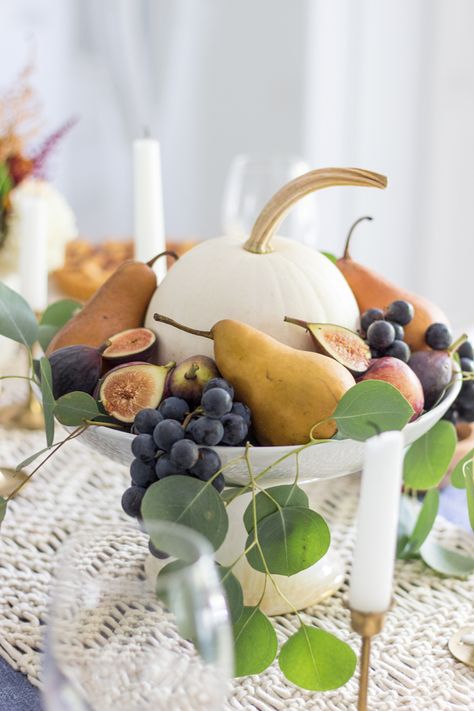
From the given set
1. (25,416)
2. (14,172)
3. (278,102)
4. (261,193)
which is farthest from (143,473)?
(278,102)

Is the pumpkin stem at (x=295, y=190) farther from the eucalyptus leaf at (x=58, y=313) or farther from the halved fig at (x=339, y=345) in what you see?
the eucalyptus leaf at (x=58, y=313)

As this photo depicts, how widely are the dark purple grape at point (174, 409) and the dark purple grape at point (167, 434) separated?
0.07ft

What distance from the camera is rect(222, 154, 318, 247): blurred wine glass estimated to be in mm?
1458

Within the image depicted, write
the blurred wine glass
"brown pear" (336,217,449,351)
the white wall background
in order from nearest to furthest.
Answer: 1. "brown pear" (336,217,449,351)
2. the blurred wine glass
3. the white wall background

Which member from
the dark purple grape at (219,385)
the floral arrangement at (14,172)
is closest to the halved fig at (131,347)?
the dark purple grape at (219,385)

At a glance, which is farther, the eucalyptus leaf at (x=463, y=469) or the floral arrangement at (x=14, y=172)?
the floral arrangement at (x=14, y=172)

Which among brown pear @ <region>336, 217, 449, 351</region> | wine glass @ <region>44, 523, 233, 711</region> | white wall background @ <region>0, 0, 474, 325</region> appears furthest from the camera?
white wall background @ <region>0, 0, 474, 325</region>

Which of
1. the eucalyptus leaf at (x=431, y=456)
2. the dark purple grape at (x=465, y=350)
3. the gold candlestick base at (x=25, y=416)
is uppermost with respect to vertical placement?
the dark purple grape at (x=465, y=350)

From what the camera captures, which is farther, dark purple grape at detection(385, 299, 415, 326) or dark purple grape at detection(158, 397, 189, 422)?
dark purple grape at detection(385, 299, 415, 326)

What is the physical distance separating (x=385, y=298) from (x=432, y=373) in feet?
0.32

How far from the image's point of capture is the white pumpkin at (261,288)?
693 mm

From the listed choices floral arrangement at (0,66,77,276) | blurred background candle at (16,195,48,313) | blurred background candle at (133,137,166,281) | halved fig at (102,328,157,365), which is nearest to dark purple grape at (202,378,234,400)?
halved fig at (102,328,157,365)

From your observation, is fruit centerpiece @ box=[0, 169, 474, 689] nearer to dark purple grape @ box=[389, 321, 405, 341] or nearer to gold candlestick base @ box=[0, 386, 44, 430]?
dark purple grape @ box=[389, 321, 405, 341]

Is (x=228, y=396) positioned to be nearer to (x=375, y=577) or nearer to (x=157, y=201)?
(x=375, y=577)
